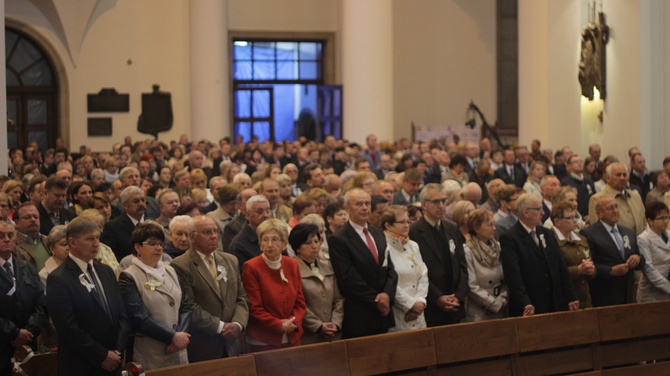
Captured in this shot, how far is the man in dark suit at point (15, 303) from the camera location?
6.67 meters

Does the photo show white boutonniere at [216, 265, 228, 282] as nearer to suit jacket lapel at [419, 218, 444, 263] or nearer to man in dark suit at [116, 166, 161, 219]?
suit jacket lapel at [419, 218, 444, 263]

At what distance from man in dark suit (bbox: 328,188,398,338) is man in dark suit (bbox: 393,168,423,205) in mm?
3111

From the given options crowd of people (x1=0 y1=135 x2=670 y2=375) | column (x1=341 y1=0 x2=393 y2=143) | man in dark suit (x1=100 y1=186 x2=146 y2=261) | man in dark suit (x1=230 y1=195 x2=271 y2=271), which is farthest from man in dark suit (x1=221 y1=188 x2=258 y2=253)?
column (x1=341 y1=0 x2=393 y2=143)

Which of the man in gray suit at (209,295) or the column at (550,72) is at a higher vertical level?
the column at (550,72)

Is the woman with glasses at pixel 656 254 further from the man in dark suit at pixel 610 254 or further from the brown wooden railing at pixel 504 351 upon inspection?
the brown wooden railing at pixel 504 351

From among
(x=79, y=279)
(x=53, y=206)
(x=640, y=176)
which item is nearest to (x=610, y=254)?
(x=79, y=279)

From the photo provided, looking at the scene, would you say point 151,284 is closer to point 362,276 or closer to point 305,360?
point 305,360

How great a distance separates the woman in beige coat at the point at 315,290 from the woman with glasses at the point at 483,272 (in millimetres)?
1179

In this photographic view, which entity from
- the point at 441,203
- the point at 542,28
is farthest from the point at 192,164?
the point at 542,28

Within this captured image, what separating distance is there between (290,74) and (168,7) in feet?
11.4

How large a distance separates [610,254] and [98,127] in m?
18.2

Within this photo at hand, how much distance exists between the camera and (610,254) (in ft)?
27.9

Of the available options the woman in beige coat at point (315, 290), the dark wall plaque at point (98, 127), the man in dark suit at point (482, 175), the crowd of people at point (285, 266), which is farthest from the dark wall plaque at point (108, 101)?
the woman in beige coat at point (315, 290)

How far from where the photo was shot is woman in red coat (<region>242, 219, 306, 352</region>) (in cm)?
705
